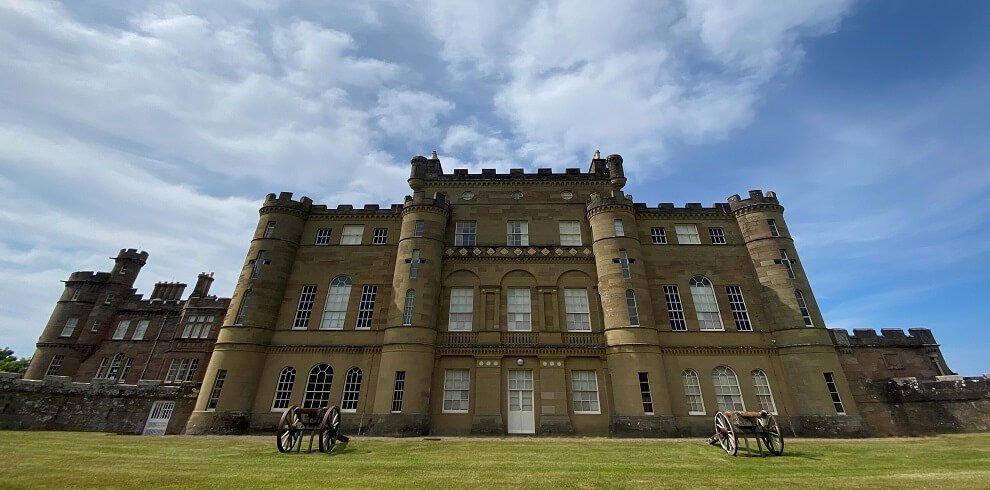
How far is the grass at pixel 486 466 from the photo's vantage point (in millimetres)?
9266

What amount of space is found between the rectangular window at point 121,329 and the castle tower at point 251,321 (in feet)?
62.1

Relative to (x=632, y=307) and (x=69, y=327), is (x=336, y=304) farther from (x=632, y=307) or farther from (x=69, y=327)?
(x=69, y=327)

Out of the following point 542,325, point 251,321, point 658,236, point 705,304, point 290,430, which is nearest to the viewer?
point 290,430

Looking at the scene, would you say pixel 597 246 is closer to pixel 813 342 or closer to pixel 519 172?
pixel 519 172

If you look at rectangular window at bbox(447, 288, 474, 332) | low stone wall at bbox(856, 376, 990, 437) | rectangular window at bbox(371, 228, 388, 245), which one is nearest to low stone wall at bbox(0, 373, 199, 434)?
rectangular window at bbox(371, 228, 388, 245)

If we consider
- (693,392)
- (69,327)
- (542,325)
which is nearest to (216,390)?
(542,325)

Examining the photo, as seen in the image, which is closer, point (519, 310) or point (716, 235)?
point (519, 310)

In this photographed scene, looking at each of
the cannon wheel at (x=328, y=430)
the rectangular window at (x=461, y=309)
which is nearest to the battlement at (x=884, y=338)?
the rectangular window at (x=461, y=309)

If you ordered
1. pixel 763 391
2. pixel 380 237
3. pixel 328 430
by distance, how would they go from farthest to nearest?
pixel 380 237 → pixel 763 391 → pixel 328 430

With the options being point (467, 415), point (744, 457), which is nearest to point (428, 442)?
point (467, 415)

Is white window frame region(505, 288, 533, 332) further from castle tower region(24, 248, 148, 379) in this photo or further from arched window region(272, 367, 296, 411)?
A: castle tower region(24, 248, 148, 379)

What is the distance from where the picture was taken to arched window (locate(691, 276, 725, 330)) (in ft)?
77.8

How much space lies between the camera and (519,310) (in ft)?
79.7

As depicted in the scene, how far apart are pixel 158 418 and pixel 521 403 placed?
840 inches
